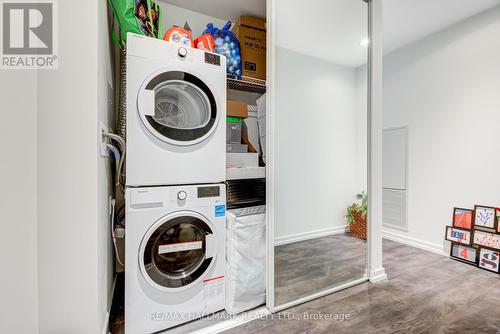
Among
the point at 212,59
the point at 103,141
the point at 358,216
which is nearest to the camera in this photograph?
the point at 103,141

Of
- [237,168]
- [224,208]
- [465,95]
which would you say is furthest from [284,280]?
[465,95]

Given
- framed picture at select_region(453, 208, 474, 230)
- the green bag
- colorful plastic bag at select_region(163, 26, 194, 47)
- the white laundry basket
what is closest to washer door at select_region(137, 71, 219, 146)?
colorful plastic bag at select_region(163, 26, 194, 47)

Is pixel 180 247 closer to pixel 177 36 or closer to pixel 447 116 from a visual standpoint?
pixel 177 36

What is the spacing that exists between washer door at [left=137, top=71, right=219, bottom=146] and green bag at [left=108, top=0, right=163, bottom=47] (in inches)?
14.9

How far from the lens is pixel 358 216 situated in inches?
87.0

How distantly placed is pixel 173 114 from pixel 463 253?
3194 millimetres

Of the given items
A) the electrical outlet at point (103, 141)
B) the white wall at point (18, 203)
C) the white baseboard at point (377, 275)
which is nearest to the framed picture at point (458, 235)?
the white baseboard at point (377, 275)

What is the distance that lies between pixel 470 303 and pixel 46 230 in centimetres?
274

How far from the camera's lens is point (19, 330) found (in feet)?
3.21

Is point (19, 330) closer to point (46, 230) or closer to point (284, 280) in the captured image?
point (46, 230)

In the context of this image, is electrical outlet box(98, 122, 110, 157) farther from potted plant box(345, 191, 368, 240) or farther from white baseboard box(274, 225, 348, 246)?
potted plant box(345, 191, 368, 240)

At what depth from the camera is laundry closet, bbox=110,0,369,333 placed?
54.9 inches

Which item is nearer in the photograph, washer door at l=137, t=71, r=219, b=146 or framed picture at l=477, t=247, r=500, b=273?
washer door at l=137, t=71, r=219, b=146

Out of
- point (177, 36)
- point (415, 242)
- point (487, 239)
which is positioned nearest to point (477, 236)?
point (487, 239)
